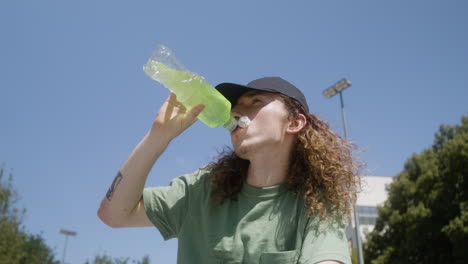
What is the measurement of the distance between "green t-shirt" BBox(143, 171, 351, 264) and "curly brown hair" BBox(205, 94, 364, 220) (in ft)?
→ 0.27

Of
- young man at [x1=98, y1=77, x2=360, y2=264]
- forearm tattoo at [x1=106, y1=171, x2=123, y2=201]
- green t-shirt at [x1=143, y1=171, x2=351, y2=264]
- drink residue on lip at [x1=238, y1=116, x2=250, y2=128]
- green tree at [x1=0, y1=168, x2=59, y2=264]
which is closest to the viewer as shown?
green t-shirt at [x1=143, y1=171, x2=351, y2=264]

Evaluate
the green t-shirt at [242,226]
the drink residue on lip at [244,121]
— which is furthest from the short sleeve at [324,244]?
the drink residue on lip at [244,121]

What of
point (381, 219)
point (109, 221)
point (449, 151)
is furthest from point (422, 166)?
point (109, 221)

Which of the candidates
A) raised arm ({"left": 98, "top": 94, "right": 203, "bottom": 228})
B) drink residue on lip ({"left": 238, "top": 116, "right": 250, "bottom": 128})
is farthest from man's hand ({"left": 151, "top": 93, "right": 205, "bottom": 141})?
drink residue on lip ({"left": 238, "top": 116, "right": 250, "bottom": 128})

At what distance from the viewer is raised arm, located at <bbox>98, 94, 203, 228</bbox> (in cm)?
260

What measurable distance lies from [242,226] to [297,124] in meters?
1.00

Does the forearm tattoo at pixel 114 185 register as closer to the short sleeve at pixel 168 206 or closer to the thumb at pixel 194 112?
the short sleeve at pixel 168 206

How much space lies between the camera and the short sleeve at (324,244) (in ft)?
7.54

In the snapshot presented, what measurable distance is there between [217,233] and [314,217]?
25.4 inches

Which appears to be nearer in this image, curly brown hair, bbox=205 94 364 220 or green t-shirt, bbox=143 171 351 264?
green t-shirt, bbox=143 171 351 264

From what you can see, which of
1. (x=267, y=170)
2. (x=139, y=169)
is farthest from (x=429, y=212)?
(x=139, y=169)

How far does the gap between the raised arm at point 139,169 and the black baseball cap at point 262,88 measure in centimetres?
41

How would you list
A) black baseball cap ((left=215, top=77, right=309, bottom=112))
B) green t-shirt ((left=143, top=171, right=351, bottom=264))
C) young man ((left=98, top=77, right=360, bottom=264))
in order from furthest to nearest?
black baseball cap ((left=215, top=77, right=309, bottom=112)) < young man ((left=98, top=77, right=360, bottom=264)) < green t-shirt ((left=143, top=171, right=351, bottom=264))

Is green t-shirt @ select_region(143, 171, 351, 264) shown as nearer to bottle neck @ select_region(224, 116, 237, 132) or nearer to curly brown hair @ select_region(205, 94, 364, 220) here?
curly brown hair @ select_region(205, 94, 364, 220)
